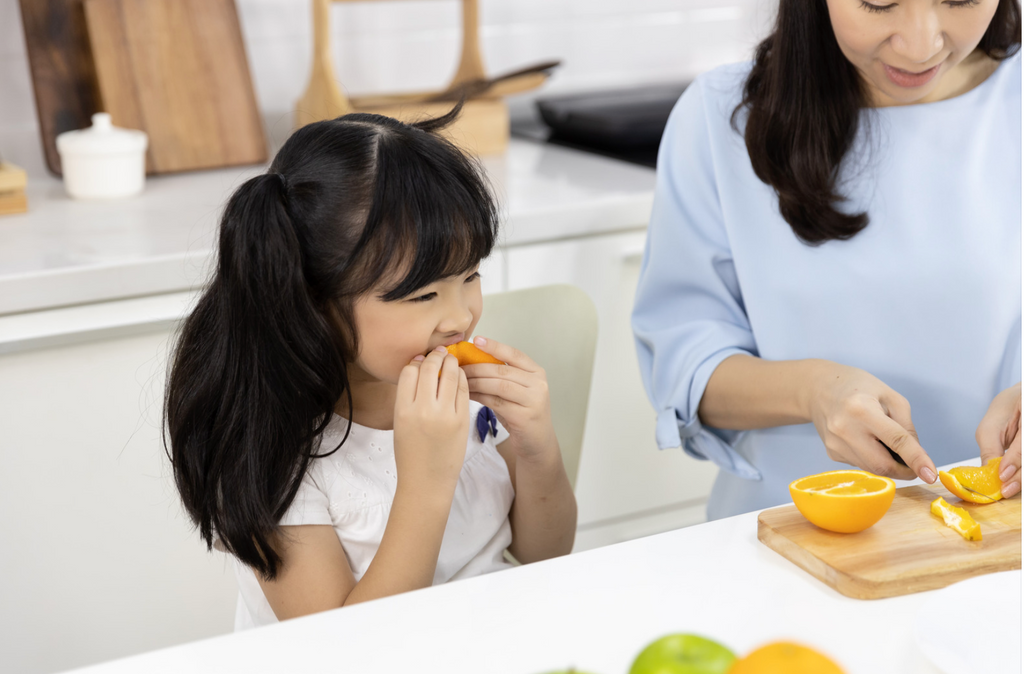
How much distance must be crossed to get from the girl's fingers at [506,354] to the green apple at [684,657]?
43cm

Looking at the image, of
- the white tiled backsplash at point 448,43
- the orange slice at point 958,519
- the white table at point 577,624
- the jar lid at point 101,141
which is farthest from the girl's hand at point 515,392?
the white tiled backsplash at point 448,43

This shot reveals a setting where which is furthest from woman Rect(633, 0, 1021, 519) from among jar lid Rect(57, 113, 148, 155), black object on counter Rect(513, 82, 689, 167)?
jar lid Rect(57, 113, 148, 155)

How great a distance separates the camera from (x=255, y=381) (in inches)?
35.0

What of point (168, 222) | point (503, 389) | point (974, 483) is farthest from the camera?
point (168, 222)

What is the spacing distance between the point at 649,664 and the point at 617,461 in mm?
1173

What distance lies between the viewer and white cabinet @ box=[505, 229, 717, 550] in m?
1.53

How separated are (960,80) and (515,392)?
67cm

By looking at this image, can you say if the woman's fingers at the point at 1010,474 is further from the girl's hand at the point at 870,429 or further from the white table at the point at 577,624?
the white table at the point at 577,624

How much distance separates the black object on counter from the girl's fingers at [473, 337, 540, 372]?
3.12ft

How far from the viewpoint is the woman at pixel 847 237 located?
109 cm

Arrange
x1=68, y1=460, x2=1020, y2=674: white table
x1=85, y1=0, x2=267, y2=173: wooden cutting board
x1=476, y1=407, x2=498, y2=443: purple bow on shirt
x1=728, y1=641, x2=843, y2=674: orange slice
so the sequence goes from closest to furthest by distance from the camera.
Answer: x1=728, y1=641, x2=843, y2=674: orange slice, x1=68, y1=460, x2=1020, y2=674: white table, x1=476, y1=407, x2=498, y2=443: purple bow on shirt, x1=85, y1=0, x2=267, y2=173: wooden cutting board

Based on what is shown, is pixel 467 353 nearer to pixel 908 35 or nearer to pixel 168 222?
pixel 908 35

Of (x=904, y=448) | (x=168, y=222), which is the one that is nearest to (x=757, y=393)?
(x=904, y=448)

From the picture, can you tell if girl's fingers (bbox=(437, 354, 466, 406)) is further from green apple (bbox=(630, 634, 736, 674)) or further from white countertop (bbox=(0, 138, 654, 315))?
white countertop (bbox=(0, 138, 654, 315))
